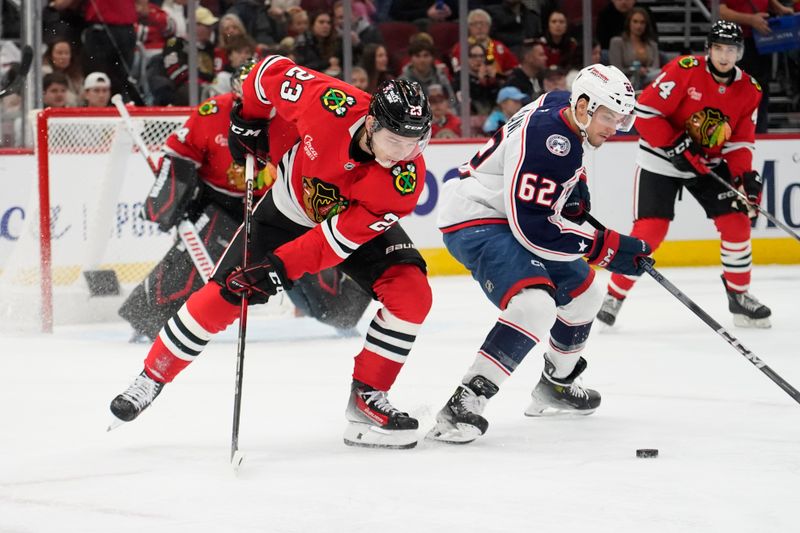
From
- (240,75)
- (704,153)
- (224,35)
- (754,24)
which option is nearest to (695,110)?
(704,153)

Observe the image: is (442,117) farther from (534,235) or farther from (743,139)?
(534,235)

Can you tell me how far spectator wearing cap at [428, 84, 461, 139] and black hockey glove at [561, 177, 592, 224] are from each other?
3988 millimetres

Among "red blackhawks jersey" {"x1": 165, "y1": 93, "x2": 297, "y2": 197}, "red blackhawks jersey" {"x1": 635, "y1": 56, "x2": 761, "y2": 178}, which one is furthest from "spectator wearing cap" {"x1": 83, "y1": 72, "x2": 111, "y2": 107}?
"red blackhawks jersey" {"x1": 635, "y1": 56, "x2": 761, "y2": 178}

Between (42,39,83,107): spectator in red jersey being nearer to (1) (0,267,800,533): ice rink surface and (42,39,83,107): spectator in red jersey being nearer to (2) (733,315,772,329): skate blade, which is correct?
(1) (0,267,800,533): ice rink surface

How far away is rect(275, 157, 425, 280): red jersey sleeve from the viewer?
2893mm

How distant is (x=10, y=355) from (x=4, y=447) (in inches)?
64.4

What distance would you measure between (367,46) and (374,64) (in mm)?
118

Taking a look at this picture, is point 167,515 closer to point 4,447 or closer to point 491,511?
point 491,511

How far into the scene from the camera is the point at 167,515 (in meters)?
2.40

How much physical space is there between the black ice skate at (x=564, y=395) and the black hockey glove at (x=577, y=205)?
0.40m

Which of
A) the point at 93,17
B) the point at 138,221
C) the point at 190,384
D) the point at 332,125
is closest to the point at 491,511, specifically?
the point at 332,125

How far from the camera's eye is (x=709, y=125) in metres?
5.13

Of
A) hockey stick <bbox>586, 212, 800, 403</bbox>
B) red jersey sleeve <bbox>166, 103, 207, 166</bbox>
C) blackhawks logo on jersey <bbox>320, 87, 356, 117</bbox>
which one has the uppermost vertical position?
blackhawks logo on jersey <bbox>320, 87, 356, 117</bbox>

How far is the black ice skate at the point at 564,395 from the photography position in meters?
3.45
